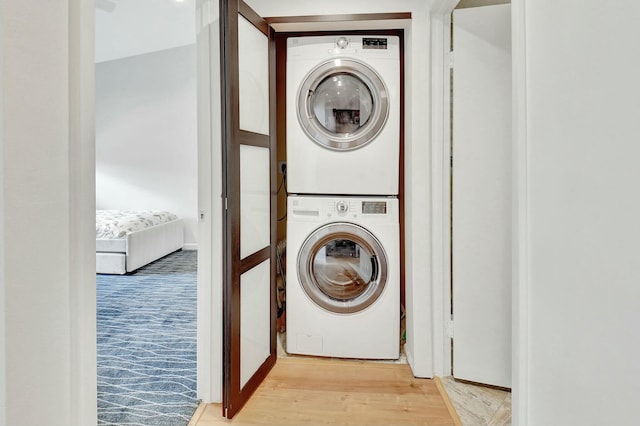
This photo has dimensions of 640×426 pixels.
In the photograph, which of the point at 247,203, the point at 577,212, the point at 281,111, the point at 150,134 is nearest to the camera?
the point at 577,212

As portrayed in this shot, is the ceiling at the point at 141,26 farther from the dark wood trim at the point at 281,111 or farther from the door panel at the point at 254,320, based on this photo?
the door panel at the point at 254,320

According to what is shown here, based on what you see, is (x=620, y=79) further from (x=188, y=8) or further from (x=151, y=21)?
(x=151, y=21)

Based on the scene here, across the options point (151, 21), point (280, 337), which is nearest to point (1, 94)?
point (280, 337)

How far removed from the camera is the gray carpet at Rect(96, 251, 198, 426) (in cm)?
204

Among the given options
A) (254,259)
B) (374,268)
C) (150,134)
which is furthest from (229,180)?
(150,134)

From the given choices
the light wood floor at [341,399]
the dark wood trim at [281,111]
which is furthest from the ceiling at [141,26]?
the light wood floor at [341,399]

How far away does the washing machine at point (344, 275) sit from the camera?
2.60 meters

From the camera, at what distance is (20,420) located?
879 mm

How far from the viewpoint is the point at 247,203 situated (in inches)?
85.7

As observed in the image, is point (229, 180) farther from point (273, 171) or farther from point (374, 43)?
point (374, 43)

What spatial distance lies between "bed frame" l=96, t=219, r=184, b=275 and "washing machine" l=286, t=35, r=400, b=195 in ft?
9.19

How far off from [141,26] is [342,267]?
432 centimetres

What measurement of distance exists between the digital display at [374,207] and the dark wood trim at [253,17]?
1.17m

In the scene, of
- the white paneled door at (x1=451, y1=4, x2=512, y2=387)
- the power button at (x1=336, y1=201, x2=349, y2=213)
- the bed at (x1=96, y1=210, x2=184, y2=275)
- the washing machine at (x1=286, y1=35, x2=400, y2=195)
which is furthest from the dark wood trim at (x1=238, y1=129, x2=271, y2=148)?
the bed at (x1=96, y1=210, x2=184, y2=275)
